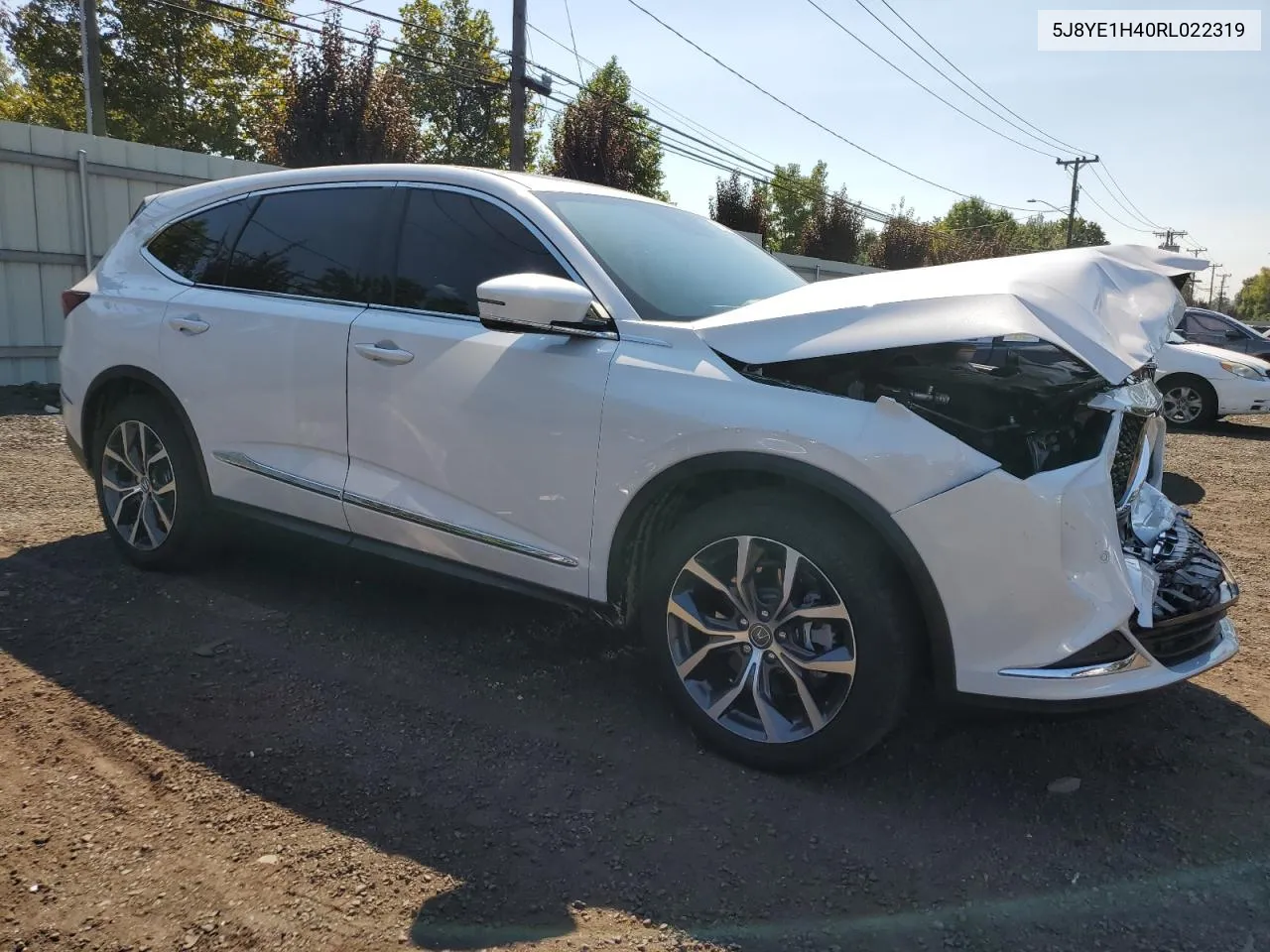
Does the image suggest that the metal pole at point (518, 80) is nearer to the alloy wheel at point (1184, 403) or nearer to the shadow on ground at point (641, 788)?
the alloy wheel at point (1184, 403)

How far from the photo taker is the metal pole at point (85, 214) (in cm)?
978

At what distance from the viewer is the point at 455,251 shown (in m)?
3.45

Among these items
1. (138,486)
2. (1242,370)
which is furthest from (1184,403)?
(138,486)

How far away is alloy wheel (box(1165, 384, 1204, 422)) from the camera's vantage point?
1181 cm

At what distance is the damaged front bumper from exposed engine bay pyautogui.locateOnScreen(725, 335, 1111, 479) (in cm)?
5

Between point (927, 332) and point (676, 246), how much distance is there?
1.40 m

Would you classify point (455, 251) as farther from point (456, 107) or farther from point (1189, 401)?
point (456, 107)

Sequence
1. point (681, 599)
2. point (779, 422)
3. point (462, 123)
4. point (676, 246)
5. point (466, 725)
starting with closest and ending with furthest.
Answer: point (779, 422), point (681, 599), point (466, 725), point (676, 246), point (462, 123)

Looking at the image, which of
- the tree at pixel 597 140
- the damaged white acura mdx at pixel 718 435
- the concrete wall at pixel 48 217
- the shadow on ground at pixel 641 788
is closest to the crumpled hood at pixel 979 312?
the damaged white acura mdx at pixel 718 435

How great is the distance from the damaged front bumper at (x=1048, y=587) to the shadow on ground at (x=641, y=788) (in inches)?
6.8

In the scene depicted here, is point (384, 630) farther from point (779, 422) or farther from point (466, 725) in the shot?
point (779, 422)

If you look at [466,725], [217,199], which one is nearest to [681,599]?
[466,725]

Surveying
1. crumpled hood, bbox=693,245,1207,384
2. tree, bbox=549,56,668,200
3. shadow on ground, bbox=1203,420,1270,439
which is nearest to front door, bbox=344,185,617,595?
crumpled hood, bbox=693,245,1207,384

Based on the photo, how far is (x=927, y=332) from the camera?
8.23 feet
